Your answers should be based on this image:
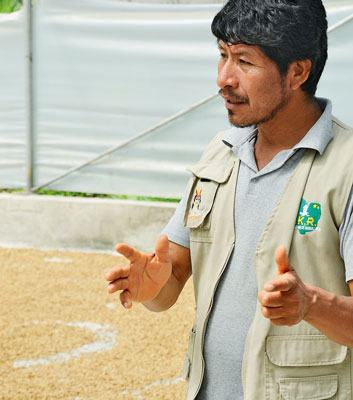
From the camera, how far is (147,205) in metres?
6.00

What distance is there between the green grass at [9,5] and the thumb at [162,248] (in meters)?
6.97

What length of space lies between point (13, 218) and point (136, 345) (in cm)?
267

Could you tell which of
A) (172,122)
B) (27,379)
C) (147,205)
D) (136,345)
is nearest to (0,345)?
(27,379)

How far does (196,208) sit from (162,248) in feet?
0.43

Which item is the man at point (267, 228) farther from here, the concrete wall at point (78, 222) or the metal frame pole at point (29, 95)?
the metal frame pole at point (29, 95)

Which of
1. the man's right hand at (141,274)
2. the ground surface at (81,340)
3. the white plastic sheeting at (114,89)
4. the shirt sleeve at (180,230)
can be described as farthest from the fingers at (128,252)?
the white plastic sheeting at (114,89)

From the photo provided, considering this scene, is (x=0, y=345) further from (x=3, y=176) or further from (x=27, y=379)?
(x=3, y=176)

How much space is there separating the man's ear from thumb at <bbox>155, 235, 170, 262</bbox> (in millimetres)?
474

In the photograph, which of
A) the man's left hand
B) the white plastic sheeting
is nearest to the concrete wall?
the white plastic sheeting

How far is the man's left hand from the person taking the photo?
1.33 metres

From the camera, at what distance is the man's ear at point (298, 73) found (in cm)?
164

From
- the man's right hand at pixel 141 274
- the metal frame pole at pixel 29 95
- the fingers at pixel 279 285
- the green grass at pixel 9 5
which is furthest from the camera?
the green grass at pixel 9 5

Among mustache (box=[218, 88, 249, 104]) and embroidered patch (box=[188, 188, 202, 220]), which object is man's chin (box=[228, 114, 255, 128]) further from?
embroidered patch (box=[188, 188, 202, 220])

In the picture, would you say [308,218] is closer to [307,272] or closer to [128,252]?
[307,272]
